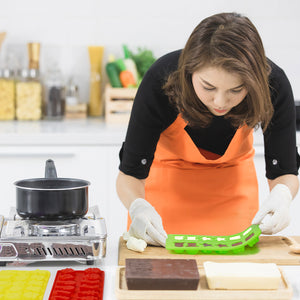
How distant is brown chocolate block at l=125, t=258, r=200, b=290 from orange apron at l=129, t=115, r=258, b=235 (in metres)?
0.74

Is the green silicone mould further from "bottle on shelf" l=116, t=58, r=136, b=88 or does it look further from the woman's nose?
"bottle on shelf" l=116, t=58, r=136, b=88

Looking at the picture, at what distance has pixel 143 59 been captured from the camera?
3184mm

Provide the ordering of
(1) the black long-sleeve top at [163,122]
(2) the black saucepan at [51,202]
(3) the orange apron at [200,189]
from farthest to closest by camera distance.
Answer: (3) the orange apron at [200,189] < (1) the black long-sleeve top at [163,122] < (2) the black saucepan at [51,202]

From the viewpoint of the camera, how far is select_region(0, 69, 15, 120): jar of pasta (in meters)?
3.08

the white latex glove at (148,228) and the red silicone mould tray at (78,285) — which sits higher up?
the white latex glove at (148,228)

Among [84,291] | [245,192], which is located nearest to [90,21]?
[245,192]

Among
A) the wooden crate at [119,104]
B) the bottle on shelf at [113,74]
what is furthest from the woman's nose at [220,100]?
the bottle on shelf at [113,74]

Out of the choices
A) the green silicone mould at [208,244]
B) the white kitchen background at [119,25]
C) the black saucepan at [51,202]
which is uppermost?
the white kitchen background at [119,25]

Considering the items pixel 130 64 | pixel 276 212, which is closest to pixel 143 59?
pixel 130 64

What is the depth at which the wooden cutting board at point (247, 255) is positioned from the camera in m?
1.32

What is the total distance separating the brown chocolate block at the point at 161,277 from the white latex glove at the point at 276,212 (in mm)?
475

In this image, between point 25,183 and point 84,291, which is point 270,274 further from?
point 25,183

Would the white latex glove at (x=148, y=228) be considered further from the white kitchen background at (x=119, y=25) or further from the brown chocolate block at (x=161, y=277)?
the white kitchen background at (x=119, y=25)

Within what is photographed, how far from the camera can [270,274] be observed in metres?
1.06
